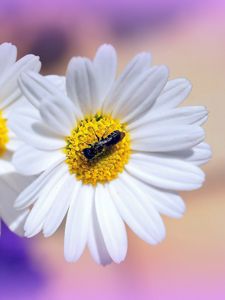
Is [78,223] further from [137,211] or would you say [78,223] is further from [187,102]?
[187,102]

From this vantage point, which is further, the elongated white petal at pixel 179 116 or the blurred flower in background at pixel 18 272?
the blurred flower in background at pixel 18 272

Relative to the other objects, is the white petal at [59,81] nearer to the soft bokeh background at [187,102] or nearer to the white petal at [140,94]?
the white petal at [140,94]

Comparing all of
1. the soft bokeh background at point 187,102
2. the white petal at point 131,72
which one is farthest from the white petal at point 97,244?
the soft bokeh background at point 187,102

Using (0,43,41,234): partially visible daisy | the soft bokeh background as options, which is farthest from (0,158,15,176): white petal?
the soft bokeh background

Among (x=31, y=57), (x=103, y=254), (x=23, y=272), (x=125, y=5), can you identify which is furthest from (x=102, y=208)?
(x=125, y=5)

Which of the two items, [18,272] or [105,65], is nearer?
[105,65]

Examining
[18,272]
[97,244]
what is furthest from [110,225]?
[18,272]
